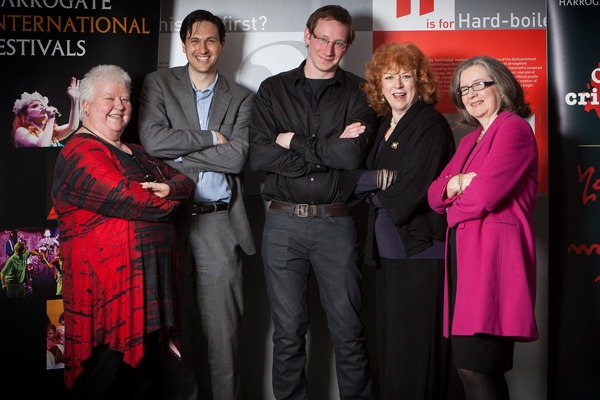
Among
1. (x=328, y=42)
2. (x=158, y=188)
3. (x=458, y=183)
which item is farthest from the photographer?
(x=328, y=42)

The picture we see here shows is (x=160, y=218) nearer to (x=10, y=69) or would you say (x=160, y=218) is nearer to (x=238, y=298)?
(x=238, y=298)

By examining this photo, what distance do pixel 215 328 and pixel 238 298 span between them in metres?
0.19

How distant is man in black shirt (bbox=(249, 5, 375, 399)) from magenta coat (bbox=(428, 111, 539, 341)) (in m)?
0.73

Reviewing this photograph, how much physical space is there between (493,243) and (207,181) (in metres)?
1.47

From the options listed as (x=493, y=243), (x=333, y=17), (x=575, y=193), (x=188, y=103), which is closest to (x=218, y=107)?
(x=188, y=103)

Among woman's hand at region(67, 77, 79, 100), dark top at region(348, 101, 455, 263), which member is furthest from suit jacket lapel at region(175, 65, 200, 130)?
dark top at region(348, 101, 455, 263)

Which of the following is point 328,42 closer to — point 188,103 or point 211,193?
point 188,103

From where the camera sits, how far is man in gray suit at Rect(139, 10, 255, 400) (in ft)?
10.9

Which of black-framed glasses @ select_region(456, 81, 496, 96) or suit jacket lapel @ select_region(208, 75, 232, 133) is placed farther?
suit jacket lapel @ select_region(208, 75, 232, 133)

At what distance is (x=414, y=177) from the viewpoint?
2893mm

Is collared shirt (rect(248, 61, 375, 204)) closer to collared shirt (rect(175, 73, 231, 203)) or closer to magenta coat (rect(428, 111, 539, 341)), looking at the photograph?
collared shirt (rect(175, 73, 231, 203))

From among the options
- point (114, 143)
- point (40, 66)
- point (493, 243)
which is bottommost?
point (493, 243)

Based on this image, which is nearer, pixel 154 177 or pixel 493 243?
pixel 493 243

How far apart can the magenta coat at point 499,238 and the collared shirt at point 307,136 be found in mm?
709
